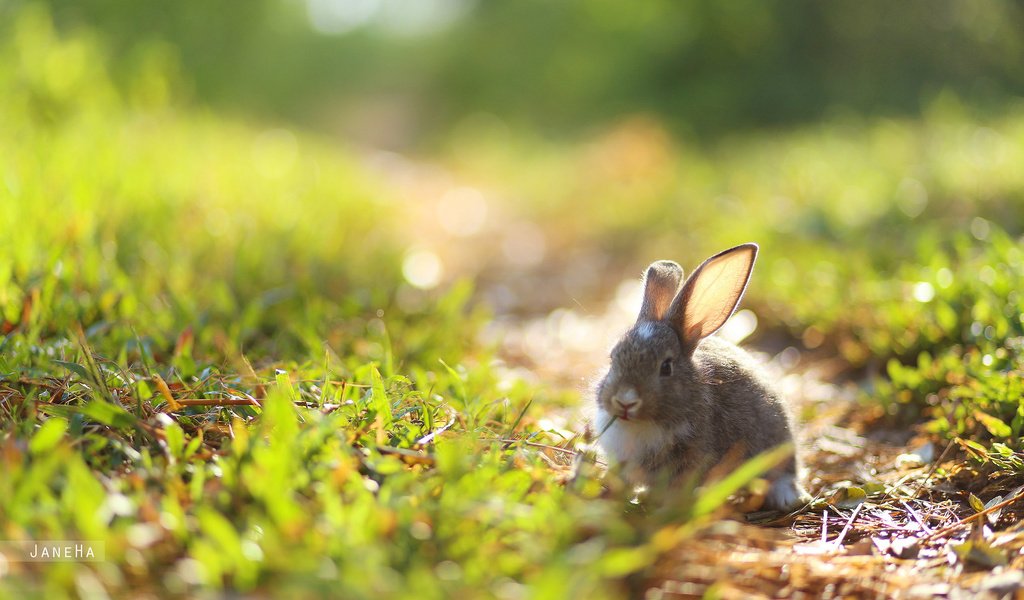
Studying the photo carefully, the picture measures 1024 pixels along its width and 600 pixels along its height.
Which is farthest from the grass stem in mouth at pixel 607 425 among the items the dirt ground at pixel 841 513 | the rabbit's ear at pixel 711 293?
the rabbit's ear at pixel 711 293

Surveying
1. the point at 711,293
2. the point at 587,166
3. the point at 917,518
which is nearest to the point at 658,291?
the point at 711,293

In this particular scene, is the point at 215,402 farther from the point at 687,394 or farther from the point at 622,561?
the point at 687,394

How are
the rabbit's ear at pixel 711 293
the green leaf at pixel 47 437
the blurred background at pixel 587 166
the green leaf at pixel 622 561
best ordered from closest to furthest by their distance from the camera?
the green leaf at pixel 622 561
the green leaf at pixel 47 437
the rabbit's ear at pixel 711 293
the blurred background at pixel 587 166

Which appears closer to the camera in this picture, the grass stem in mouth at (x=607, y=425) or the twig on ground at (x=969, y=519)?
the twig on ground at (x=969, y=519)

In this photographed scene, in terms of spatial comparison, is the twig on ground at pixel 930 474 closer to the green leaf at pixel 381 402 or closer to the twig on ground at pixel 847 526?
the twig on ground at pixel 847 526

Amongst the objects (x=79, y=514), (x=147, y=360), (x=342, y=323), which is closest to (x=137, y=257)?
(x=342, y=323)

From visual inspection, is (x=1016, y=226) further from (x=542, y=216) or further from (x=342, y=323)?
(x=542, y=216)
